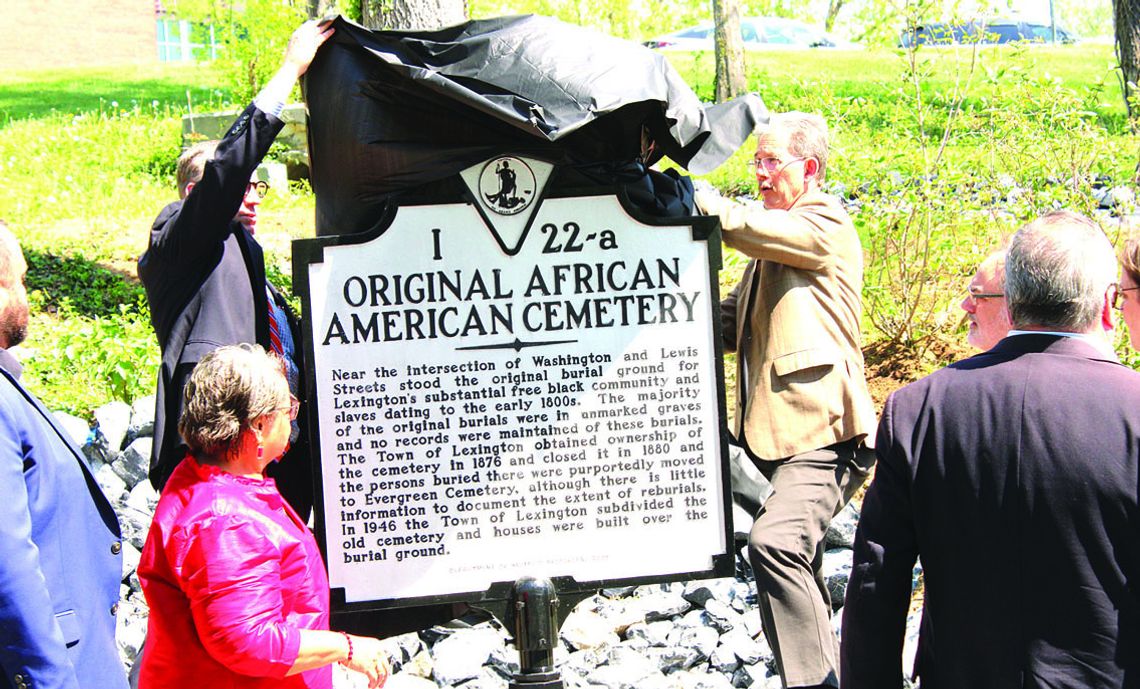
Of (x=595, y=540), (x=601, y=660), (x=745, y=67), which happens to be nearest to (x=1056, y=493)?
(x=595, y=540)

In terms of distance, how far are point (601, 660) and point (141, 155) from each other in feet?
34.4

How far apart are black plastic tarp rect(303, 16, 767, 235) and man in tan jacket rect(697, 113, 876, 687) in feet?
1.18

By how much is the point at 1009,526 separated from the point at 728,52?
52.3 feet

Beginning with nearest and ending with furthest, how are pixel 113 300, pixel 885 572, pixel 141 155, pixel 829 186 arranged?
pixel 885 572 → pixel 829 186 → pixel 113 300 → pixel 141 155

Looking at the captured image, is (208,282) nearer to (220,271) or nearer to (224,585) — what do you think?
(220,271)

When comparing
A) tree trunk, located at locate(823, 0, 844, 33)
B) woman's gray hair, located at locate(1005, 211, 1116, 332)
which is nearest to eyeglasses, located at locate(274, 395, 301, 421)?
woman's gray hair, located at locate(1005, 211, 1116, 332)

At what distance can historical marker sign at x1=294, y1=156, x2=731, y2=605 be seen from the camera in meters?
3.54

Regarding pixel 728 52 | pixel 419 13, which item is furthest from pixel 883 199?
pixel 728 52

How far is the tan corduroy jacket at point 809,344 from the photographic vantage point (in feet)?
13.0

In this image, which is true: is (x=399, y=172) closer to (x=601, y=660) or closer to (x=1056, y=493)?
(x=1056, y=493)

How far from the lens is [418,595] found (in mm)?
3635

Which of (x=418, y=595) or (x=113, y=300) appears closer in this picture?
(x=418, y=595)

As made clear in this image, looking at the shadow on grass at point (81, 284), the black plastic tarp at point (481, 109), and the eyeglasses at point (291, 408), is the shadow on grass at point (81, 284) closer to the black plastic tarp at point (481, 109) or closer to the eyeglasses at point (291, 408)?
the black plastic tarp at point (481, 109)

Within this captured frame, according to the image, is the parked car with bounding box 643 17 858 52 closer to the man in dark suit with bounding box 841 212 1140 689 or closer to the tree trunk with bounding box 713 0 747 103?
the tree trunk with bounding box 713 0 747 103
